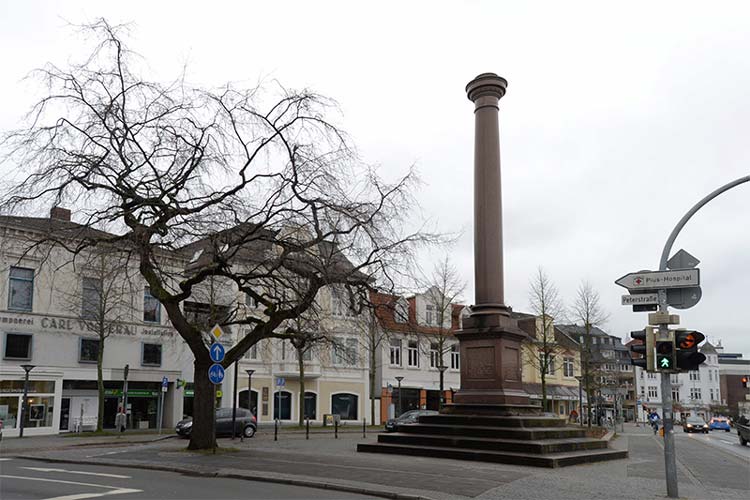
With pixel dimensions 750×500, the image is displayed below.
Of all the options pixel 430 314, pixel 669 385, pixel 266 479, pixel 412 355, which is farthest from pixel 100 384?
pixel 669 385

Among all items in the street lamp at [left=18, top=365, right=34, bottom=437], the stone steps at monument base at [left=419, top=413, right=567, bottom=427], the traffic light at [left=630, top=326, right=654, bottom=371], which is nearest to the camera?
the traffic light at [left=630, top=326, right=654, bottom=371]

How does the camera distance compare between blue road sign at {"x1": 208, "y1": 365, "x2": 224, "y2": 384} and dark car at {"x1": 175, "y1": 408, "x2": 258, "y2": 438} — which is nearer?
blue road sign at {"x1": 208, "y1": 365, "x2": 224, "y2": 384}

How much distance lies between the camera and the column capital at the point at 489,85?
72.6 ft

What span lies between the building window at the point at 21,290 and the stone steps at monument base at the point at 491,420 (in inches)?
925

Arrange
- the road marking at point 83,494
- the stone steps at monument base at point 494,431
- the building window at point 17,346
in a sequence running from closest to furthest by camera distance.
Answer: the road marking at point 83,494, the stone steps at monument base at point 494,431, the building window at point 17,346

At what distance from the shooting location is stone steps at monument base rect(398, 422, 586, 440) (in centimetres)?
1841

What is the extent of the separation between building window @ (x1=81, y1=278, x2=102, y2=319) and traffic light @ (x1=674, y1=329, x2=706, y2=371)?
29.5 metres

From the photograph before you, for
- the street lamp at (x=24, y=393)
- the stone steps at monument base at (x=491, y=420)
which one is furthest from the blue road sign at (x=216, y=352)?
the street lamp at (x=24, y=393)

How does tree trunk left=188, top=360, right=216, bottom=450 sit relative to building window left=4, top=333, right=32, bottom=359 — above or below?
below

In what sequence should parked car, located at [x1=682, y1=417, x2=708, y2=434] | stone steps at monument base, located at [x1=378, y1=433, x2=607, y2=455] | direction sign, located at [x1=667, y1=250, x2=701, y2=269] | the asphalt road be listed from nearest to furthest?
the asphalt road < direction sign, located at [x1=667, y1=250, x2=701, y2=269] < stone steps at monument base, located at [x1=378, y1=433, x2=607, y2=455] < parked car, located at [x1=682, y1=417, x2=708, y2=434]

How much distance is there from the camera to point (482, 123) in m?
22.2

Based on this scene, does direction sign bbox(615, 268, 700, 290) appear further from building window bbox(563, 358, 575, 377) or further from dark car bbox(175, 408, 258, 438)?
building window bbox(563, 358, 575, 377)

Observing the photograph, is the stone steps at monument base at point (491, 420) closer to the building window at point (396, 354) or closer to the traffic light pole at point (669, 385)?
the traffic light pole at point (669, 385)

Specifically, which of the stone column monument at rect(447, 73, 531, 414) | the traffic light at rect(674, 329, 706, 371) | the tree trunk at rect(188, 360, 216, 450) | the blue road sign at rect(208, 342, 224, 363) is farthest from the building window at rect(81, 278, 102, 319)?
the traffic light at rect(674, 329, 706, 371)
